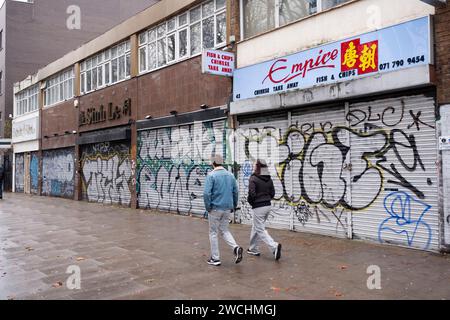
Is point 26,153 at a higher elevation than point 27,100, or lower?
lower

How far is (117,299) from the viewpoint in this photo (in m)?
5.43

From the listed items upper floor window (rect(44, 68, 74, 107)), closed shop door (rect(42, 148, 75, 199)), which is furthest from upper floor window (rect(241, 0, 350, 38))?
closed shop door (rect(42, 148, 75, 199))

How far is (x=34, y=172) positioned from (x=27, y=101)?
5043mm

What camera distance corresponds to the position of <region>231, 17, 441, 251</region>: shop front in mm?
7934

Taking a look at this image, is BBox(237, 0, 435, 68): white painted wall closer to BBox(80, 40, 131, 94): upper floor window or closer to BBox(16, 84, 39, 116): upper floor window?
BBox(80, 40, 131, 94): upper floor window

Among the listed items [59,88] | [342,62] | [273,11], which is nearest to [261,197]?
[342,62]

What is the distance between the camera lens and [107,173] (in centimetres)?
1900

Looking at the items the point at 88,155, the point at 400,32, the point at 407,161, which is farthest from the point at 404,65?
the point at 88,155

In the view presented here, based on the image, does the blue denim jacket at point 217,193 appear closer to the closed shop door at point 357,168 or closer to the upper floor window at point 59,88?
the closed shop door at point 357,168

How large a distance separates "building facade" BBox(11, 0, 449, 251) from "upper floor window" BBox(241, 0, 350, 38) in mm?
34

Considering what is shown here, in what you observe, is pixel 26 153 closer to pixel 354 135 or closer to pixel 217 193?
pixel 354 135

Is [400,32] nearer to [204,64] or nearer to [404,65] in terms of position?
[404,65]

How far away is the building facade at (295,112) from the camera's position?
8039mm

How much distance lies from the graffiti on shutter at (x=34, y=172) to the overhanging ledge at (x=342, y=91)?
64.3 ft
